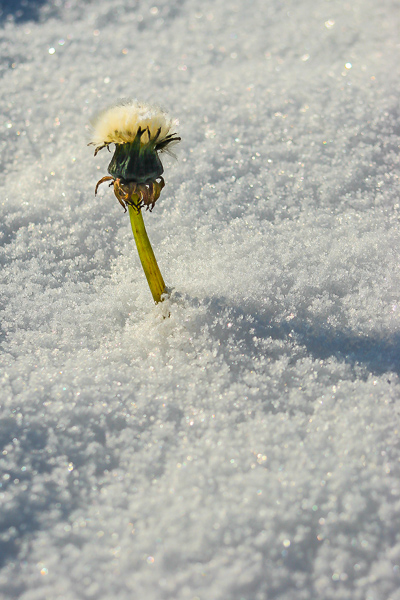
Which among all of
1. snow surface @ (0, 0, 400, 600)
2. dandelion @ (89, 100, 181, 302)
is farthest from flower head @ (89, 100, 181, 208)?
snow surface @ (0, 0, 400, 600)

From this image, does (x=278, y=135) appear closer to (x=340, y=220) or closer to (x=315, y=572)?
(x=340, y=220)

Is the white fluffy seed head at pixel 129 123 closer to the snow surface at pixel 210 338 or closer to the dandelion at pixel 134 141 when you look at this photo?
the dandelion at pixel 134 141

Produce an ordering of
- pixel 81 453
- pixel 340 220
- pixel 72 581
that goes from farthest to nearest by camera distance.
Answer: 1. pixel 340 220
2. pixel 81 453
3. pixel 72 581

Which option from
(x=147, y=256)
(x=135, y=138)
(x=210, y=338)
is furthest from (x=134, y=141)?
(x=210, y=338)

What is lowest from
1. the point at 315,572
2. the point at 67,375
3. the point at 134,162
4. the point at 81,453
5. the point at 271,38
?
the point at 315,572

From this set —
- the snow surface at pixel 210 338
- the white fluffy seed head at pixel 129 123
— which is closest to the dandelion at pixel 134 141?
the white fluffy seed head at pixel 129 123

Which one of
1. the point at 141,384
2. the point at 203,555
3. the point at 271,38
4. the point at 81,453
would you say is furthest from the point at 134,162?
the point at 271,38

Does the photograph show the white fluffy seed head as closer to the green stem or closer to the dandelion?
the dandelion
